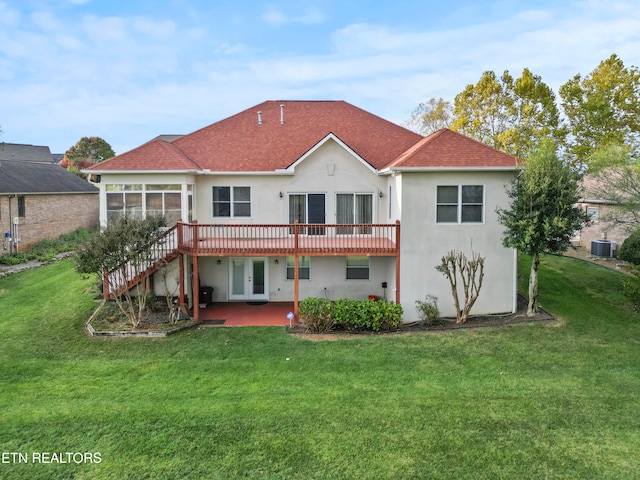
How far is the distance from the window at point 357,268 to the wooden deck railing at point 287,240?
3.48ft

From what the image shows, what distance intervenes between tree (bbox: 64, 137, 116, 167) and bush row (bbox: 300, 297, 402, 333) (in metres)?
69.6

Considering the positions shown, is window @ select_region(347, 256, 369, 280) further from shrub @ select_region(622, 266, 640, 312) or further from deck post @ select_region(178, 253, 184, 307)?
shrub @ select_region(622, 266, 640, 312)

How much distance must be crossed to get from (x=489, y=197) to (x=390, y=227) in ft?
10.7

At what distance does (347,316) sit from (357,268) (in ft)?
11.7

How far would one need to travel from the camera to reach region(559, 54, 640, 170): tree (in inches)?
932

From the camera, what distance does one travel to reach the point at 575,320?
13148 millimetres

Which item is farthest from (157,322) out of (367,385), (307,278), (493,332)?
(493,332)

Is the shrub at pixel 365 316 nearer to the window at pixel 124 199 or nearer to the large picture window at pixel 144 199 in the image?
the large picture window at pixel 144 199

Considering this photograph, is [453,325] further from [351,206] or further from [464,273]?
[351,206]

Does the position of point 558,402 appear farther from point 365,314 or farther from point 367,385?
point 365,314

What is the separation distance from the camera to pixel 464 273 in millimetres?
13938

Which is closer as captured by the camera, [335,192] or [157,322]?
[157,322]

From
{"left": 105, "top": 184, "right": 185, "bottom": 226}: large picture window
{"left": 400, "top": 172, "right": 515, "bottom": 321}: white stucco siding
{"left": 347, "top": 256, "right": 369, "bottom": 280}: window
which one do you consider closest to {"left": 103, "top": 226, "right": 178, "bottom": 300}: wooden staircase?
{"left": 105, "top": 184, "right": 185, "bottom": 226}: large picture window

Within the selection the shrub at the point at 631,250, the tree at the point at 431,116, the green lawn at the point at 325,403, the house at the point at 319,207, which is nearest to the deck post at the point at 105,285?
the green lawn at the point at 325,403
